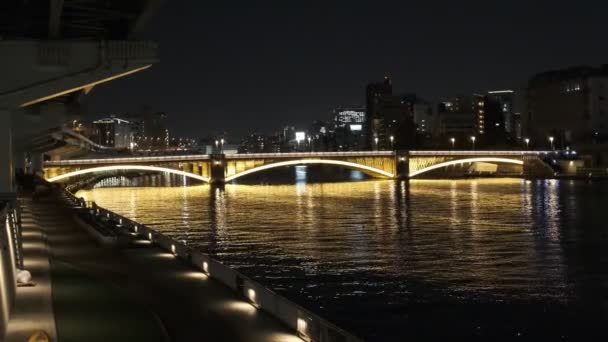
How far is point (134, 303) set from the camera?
17.0m

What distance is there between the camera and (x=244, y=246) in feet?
119

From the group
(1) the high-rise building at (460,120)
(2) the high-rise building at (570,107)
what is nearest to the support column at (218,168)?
(2) the high-rise building at (570,107)

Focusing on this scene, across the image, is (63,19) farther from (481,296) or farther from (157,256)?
(481,296)

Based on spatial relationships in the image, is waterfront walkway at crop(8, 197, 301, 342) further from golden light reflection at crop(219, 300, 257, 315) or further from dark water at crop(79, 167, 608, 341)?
dark water at crop(79, 167, 608, 341)

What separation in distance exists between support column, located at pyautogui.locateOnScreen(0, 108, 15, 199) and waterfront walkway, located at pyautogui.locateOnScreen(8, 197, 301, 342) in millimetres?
1773

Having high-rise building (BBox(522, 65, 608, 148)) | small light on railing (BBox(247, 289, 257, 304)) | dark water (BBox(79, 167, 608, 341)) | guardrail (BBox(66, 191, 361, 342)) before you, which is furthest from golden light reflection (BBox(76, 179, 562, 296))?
high-rise building (BBox(522, 65, 608, 148))

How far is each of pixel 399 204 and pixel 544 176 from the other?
47286mm

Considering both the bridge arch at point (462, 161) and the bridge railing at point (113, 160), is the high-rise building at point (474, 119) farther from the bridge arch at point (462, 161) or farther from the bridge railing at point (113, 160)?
the bridge railing at point (113, 160)

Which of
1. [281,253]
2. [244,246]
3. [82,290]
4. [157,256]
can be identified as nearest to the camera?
[82,290]

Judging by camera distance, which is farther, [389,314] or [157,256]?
[157,256]

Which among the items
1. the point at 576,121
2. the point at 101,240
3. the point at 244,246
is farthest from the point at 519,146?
the point at 101,240

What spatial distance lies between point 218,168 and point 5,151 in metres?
76.8

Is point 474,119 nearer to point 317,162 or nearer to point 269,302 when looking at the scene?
point 317,162

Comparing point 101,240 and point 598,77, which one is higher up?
point 598,77
